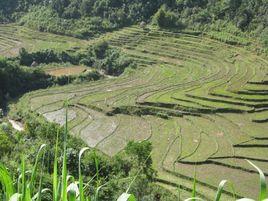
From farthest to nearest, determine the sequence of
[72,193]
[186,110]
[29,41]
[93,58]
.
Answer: [29,41] < [93,58] < [186,110] < [72,193]

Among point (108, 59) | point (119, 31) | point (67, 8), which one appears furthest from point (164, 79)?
point (67, 8)

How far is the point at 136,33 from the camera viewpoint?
44.8 metres

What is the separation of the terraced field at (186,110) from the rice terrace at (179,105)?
5cm

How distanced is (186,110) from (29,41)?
24.5 meters

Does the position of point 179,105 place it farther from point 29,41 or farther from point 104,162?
point 29,41

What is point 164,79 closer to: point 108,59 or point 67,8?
point 108,59

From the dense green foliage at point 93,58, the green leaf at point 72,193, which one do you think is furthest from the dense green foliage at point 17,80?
the green leaf at point 72,193

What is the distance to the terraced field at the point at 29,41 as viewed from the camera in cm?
4400

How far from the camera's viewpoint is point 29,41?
153 feet

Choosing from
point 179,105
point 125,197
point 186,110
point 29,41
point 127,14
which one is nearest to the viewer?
point 125,197

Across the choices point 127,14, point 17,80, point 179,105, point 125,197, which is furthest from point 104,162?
point 127,14

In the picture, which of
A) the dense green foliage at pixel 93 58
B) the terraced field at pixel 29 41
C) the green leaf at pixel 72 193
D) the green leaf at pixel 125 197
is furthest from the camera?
the terraced field at pixel 29 41

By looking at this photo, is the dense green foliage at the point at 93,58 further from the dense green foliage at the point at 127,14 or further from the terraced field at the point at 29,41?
the dense green foliage at the point at 127,14

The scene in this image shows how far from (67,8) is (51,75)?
1733 centimetres
